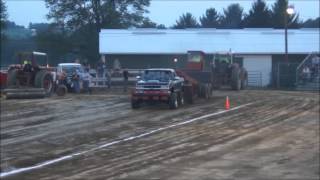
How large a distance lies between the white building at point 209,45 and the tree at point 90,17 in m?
16.8

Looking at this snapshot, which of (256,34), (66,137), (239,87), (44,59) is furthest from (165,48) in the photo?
(66,137)

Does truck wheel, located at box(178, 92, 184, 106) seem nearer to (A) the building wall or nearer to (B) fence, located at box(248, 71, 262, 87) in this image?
(A) the building wall

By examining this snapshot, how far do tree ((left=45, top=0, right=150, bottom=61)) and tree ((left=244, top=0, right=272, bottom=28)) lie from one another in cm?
1867

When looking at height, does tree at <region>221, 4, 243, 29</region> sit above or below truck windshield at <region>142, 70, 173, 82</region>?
above

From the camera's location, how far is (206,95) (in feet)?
113

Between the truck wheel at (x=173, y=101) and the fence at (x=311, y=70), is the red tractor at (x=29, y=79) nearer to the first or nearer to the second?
the truck wheel at (x=173, y=101)

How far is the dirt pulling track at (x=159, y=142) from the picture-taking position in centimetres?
1252

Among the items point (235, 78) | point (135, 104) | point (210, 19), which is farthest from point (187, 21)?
point (135, 104)

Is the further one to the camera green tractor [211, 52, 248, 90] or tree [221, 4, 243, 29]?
tree [221, 4, 243, 29]

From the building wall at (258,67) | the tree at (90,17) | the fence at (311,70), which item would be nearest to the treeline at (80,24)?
the tree at (90,17)

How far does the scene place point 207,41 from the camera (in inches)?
2461

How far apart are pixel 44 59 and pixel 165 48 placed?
2282 cm

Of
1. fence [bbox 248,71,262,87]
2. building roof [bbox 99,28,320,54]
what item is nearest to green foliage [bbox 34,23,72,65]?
building roof [bbox 99,28,320,54]

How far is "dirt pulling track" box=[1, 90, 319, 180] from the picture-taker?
12523mm
